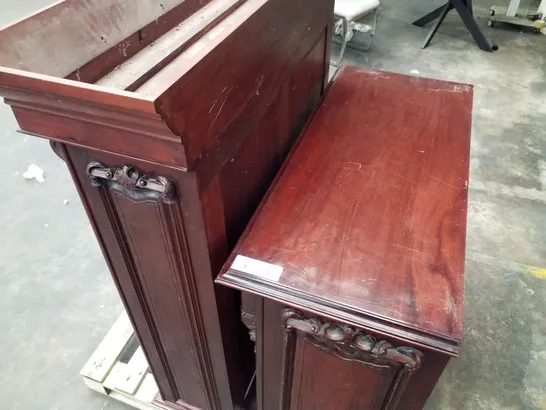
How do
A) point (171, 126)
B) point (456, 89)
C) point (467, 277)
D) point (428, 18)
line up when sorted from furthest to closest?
point (428, 18) < point (467, 277) < point (456, 89) < point (171, 126)

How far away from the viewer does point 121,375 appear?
1254 mm

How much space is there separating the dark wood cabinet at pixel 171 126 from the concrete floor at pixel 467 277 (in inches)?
22.8

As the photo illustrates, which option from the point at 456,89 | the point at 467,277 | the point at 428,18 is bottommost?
the point at 467,277

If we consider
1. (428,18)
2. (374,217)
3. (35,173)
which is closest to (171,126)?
(374,217)

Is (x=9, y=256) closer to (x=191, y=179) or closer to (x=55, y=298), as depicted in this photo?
(x=55, y=298)

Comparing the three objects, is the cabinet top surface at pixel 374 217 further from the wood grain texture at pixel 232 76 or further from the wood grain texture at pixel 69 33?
the wood grain texture at pixel 69 33

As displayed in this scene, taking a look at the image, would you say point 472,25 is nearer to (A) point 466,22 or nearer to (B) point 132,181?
(A) point 466,22

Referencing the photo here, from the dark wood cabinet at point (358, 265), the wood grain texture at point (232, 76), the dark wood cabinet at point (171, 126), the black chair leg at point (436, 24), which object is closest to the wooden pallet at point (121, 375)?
the dark wood cabinet at point (171, 126)

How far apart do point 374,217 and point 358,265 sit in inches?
4.7

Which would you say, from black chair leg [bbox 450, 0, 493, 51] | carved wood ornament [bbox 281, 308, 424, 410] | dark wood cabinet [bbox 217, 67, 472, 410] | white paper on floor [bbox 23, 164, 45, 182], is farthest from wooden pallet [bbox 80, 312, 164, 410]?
black chair leg [bbox 450, 0, 493, 51]

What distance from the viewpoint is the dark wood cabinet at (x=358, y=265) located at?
0.66 metres

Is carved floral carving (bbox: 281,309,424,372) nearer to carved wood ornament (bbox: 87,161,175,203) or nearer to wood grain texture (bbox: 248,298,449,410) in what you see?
wood grain texture (bbox: 248,298,449,410)

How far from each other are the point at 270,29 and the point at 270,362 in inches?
24.8

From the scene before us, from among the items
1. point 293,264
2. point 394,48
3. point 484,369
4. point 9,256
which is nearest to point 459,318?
point 293,264
